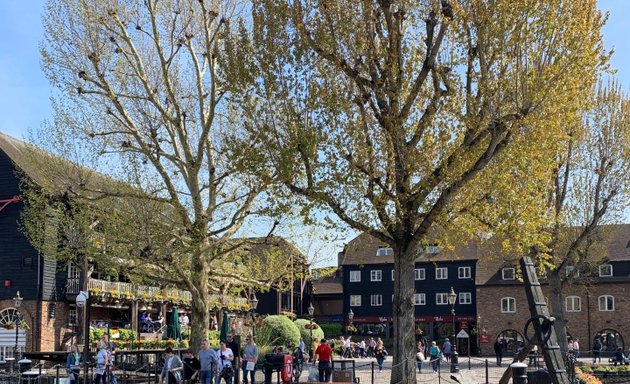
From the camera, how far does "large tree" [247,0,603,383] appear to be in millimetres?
17844

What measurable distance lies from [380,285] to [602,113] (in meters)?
38.0

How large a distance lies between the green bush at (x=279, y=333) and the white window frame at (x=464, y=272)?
31879 mm

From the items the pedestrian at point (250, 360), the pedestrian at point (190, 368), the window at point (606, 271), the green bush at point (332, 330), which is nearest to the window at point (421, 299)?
the green bush at point (332, 330)

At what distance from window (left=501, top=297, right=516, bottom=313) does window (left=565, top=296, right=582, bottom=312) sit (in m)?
3.94

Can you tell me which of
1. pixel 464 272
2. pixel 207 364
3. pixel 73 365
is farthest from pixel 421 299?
pixel 207 364

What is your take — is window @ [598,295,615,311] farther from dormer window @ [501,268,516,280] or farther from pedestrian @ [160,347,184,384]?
pedestrian @ [160,347,184,384]

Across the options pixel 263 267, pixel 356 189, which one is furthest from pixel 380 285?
pixel 356 189

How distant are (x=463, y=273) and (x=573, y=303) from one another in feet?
33.1

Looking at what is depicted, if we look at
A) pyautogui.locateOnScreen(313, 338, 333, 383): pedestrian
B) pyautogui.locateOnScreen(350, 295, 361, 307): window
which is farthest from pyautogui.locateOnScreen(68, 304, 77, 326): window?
pyautogui.locateOnScreen(350, 295, 361, 307): window

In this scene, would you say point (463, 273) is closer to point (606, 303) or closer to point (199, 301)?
point (606, 303)

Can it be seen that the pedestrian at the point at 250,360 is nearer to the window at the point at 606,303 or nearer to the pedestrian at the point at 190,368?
the pedestrian at the point at 190,368

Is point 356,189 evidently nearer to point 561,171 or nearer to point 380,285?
point 561,171

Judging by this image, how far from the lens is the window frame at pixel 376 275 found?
69125 millimetres

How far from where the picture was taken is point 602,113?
3322cm
